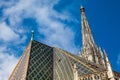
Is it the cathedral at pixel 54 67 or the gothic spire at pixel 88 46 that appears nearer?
the cathedral at pixel 54 67

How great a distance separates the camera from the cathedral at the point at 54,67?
22064 mm

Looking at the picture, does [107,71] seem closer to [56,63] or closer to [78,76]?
[78,76]

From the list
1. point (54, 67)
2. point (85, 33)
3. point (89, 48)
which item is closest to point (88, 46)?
point (89, 48)

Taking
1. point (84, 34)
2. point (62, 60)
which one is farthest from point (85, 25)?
point (62, 60)

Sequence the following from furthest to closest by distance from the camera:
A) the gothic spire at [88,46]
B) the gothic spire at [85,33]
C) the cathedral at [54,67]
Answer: the gothic spire at [85,33] → the gothic spire at [88,46] → the cathedral at [54,67]

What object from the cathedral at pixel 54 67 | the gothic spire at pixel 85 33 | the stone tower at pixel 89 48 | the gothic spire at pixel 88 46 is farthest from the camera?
the gothic spire at pixel 85 33

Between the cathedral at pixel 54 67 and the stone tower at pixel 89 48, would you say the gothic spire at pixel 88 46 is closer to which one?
the stone tower at pixel 89 48

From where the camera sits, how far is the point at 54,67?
1136 inches

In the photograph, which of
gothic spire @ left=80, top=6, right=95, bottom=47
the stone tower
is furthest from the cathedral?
gothic spire @ left=80, top=6, right=95, bottom=47

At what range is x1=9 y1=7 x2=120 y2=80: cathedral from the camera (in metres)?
22.1

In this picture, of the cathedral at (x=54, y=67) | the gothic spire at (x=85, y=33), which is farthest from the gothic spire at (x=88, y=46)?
the cathedral at (x=54, y=67)

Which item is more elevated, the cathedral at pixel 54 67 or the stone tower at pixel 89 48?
the stone tower at pixel 89 48

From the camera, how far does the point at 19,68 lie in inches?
1090

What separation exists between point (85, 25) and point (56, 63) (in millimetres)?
29867
